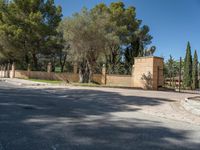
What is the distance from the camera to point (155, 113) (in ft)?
35.7

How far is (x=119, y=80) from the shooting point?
104ft

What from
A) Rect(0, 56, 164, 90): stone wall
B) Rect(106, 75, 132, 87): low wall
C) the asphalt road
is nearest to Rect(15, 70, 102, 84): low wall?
Rect(106, 75, 132, 87): low wall

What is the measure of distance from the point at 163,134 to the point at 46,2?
140ft

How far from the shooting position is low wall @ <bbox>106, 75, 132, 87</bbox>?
30719mm

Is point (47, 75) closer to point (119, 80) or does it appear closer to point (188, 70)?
point (119, 80)

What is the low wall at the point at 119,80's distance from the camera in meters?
30.7

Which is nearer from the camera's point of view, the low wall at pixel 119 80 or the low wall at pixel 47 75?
the low wall at pixel 119 80

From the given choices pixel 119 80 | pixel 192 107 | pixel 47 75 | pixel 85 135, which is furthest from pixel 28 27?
pixel 85 135

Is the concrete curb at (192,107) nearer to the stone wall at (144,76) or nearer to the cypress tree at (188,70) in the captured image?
the stone wall at (144,76)

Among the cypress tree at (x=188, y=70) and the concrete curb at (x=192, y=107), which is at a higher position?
the cypress tree at (x=188, y=70)

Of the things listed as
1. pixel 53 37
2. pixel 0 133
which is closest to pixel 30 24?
pixel 53 37

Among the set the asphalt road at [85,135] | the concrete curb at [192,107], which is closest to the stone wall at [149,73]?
the concrete curb at [192,107]

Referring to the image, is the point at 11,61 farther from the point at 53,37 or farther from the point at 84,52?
the point at 84,52

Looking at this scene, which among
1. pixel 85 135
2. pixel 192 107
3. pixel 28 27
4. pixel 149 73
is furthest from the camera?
pixel 28 27
